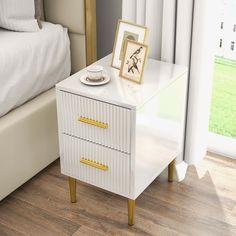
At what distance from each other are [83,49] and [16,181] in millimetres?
714

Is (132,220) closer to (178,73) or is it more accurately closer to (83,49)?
(178,73)

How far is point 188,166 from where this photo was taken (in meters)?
2.43

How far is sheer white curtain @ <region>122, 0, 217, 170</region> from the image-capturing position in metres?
2.07

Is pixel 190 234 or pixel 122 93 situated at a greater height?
pixel 122 93

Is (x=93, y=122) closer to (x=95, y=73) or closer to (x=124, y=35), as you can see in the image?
(x=95, y=73)

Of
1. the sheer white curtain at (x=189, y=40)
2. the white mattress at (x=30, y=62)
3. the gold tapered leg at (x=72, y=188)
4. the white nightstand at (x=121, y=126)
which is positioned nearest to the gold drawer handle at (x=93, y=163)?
the white nightstand at (x=121, y=126)

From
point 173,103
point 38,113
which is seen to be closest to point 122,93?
point 173,103

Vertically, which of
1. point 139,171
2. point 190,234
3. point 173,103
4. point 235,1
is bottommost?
point 190,234

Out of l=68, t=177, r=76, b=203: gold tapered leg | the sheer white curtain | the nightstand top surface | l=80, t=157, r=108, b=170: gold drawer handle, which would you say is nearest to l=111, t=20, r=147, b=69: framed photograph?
the nightstand top surface

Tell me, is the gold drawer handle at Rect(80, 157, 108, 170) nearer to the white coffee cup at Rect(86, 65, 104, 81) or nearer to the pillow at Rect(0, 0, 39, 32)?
the white coffee cup at Rect(86, 65, 104, 81)

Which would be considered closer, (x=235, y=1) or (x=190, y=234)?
(x=190, y=234)

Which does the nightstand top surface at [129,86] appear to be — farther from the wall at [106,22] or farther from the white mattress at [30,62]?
the wall at [106,22]

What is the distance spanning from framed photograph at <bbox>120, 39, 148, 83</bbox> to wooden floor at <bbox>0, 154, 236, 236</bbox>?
0.58 m

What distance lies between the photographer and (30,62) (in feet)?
7.09
